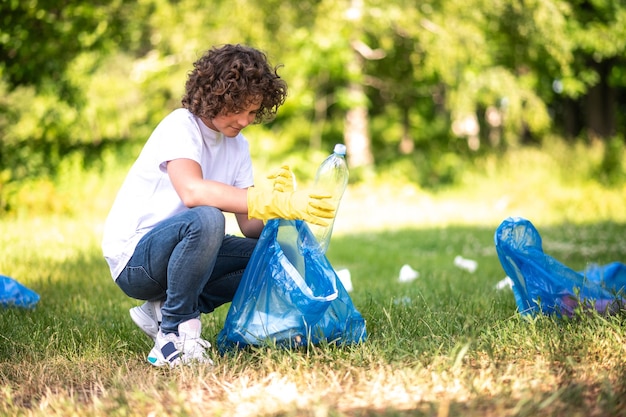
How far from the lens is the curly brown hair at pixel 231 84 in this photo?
2.79 metres

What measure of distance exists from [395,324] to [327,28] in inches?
347

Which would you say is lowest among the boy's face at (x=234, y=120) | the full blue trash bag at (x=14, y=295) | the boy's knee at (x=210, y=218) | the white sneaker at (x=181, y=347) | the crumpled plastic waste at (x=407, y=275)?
the crumpled plastic waste at (x=407, y=275)

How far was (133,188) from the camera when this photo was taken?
2936 millimetres

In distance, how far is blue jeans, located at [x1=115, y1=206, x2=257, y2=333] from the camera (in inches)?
107

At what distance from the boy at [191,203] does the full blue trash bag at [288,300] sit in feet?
0.52

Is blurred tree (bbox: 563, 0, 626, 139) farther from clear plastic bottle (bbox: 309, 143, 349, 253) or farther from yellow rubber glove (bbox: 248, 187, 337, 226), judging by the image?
yellow rubber glove (bbox: 248, 187, 337, 226)

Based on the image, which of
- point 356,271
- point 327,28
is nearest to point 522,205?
point 327,28

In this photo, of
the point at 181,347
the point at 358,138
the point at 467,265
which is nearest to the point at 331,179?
the point at 181,347

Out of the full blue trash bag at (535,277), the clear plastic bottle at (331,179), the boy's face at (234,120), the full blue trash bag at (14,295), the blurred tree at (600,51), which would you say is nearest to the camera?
the boy's face at (234,120)

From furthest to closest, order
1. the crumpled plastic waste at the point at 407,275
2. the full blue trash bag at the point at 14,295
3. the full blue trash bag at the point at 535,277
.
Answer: the crumpled plastic waste at the point at 407,275 → the full blue trash bag at the point at 14,295 → the full blue trash bag at the point at 535,277

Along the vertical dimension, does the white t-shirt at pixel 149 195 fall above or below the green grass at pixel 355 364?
above

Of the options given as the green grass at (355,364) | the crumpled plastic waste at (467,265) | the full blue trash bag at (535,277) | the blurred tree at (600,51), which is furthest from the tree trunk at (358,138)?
the full blue trash bag at (535,277)

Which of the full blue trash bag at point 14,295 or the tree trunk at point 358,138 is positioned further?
the tree trunk at point 358,138

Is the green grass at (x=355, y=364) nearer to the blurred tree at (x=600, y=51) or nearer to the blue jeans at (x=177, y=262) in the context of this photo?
the blue jeans at (x=177, y=262)
